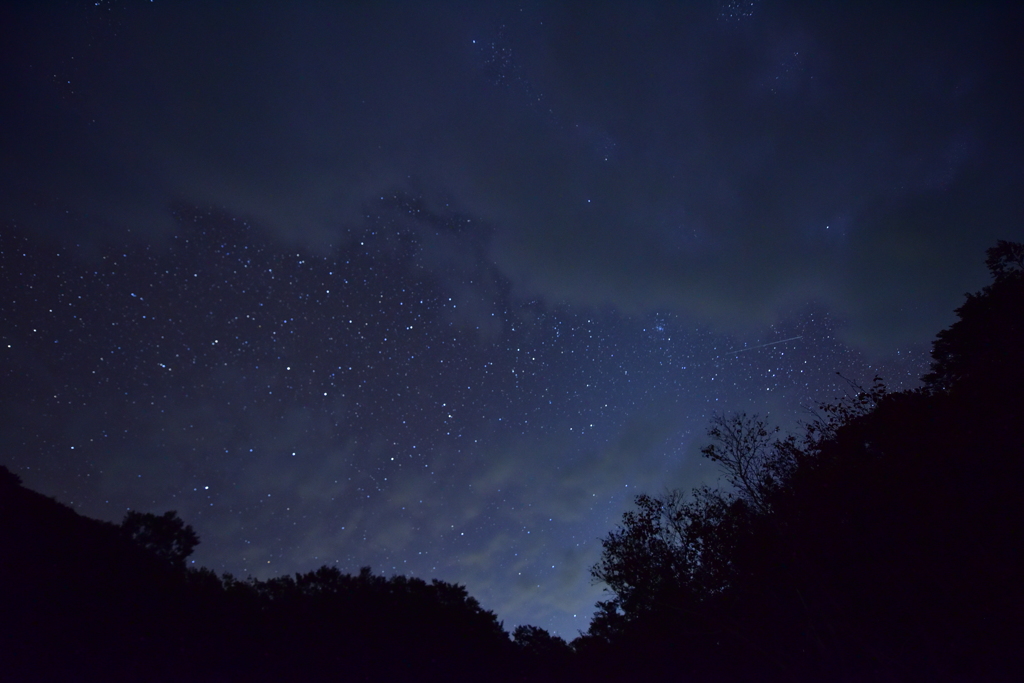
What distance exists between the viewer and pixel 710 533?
64.7ft

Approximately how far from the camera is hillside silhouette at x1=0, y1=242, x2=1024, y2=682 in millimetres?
13359

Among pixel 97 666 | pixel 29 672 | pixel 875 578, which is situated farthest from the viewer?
pixel 875 578

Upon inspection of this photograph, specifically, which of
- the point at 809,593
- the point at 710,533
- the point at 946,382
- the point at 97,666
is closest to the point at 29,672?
the point at 97,666

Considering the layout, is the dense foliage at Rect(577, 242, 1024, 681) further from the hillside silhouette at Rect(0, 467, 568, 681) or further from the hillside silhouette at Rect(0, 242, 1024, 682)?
the hillside silhouette at Rect(0, 467, 568, 681)

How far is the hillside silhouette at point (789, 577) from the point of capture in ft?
43.8

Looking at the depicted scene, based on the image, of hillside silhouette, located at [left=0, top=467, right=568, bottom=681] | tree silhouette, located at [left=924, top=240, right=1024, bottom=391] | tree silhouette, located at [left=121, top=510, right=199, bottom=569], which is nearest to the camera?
hillside silhouette, located at [left=0, top=467, right=568, bottom=681]

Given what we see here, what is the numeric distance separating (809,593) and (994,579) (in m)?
5.47

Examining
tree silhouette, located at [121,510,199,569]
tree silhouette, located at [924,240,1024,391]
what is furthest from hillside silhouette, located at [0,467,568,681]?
tree silhouette, located at [924,240,1024,391]

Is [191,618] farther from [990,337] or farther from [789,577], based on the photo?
[990,337]

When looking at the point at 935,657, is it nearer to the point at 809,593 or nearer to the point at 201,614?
the point at 809,593

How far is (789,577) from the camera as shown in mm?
17500

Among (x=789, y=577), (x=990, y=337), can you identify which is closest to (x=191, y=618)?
(x=789, y=577)

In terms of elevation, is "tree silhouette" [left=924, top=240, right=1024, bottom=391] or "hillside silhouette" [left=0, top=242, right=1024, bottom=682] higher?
"tree silhouette" [left=924, top=240, right=1024, bottom=391]

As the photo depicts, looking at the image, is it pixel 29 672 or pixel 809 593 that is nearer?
pixel 29 672
